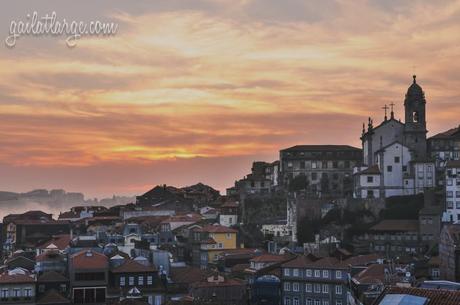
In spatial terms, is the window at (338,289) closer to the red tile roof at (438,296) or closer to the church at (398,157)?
the church at (398,157)

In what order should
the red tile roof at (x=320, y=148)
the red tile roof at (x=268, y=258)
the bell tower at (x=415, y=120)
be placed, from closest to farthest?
1. the red tile roof at (x=268, y=258)
2. the bell tower at (x=415, y=120)
3. the red tile roof at (x=320, y=148)

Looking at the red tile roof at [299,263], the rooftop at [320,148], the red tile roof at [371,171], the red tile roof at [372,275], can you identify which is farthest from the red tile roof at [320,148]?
the red tile roof at [372,275]

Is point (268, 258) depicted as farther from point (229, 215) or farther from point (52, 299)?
point (229, 215)

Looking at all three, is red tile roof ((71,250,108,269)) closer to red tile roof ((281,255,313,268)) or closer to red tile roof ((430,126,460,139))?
red tile roof ((281,255,313,268))

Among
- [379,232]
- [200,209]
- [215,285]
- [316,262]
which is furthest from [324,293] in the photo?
[200,209]

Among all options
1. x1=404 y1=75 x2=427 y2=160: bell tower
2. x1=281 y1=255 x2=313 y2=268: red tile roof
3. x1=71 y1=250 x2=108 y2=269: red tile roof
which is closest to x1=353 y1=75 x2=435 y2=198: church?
x1=404 y1=75 x2=427 y2=160: bell tower

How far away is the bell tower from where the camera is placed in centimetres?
10588

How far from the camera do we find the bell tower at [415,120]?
10588 cm

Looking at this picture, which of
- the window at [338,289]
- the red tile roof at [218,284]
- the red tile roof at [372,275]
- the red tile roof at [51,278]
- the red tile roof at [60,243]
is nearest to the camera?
the red tile roof at [372,275]

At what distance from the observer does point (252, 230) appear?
363ft

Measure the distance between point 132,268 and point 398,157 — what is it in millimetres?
46076

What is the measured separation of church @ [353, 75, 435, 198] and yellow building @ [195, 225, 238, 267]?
1722 cm

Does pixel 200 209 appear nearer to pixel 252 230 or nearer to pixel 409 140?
pixel 252 230

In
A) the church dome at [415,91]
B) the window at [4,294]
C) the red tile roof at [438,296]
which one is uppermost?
the church dome at [415,91]
